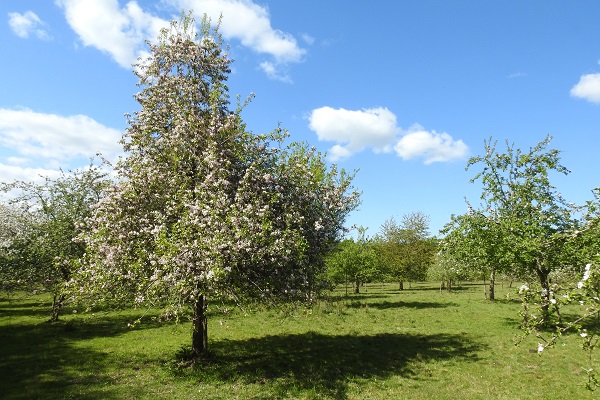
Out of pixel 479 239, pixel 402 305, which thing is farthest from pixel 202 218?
pixel 402 305

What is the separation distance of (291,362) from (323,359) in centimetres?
180

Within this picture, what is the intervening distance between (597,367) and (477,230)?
1173cm

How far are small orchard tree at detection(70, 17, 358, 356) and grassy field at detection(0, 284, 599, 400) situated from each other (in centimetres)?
203

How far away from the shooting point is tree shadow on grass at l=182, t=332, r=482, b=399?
16.2 meters

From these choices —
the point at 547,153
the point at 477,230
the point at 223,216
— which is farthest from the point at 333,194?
the point at 547,153

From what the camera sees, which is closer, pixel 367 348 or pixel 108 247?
pixel 108 247

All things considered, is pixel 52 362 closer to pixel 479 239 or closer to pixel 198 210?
pixel 198 210

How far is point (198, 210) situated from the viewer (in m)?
15.5

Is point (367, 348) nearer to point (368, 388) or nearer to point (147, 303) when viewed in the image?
point (368, 388)

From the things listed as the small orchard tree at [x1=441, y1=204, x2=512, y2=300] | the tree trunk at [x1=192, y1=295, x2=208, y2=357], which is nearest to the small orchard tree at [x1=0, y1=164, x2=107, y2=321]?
the tree trunk at [x1=192, y1=295, x2=208, y2=357]

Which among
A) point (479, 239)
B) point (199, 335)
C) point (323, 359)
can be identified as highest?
point (479, 239)

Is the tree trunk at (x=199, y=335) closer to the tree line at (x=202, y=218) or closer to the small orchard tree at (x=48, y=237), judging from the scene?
the tree line at (x=202, y=218)

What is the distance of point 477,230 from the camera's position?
28.0 meters

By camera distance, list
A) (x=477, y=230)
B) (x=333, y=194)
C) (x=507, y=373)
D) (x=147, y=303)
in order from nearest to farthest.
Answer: (x=147, y=303)
(x=507, y=373)
(x=333, y=194)
(x=477, y=230)
